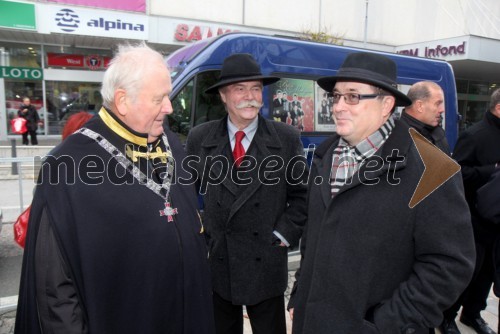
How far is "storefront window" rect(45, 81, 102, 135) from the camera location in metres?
15.5

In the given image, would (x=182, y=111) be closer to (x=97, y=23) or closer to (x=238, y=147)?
(x=238, y=147)

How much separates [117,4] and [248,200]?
1382 centimetres

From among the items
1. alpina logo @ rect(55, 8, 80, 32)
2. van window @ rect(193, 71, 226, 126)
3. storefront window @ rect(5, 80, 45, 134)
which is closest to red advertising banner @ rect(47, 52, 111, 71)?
storefront window @ rect(5, 80, 45, 134)

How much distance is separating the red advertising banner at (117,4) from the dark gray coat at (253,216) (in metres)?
13.3

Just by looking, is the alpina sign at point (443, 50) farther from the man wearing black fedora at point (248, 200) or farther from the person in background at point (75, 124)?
the person in background at point (75, 124)

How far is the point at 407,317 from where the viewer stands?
1.51m

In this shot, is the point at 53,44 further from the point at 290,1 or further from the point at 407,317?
the point at 407,317

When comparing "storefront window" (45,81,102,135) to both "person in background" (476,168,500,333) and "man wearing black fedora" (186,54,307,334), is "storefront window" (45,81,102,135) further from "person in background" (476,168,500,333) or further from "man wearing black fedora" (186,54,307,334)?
"person in background" (476,168,500,333)

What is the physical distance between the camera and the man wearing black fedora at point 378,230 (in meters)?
1.51

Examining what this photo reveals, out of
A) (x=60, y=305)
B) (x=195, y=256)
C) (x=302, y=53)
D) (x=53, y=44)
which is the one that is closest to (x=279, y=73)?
(x=302, y=53)

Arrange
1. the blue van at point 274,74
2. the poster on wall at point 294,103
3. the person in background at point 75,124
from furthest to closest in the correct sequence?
the poster on wall at point 294,103 < the blue van at point 274,74 < the person in background at point 75,124

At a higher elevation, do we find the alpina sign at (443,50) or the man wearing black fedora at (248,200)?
the alpina sign at (443,50)

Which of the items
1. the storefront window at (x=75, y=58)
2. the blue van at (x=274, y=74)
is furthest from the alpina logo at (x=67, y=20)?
the blue van at (x=274, y=74)

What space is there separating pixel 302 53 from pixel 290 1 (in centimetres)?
1338
